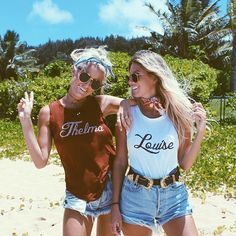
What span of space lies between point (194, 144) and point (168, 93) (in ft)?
1.23

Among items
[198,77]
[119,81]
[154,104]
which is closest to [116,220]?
[154,104]

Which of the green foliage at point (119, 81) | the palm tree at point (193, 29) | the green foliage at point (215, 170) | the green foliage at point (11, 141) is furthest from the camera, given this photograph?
the palm tree at point (193, 29)

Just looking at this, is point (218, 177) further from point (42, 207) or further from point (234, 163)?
point (42, 207)

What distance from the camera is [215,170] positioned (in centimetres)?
914

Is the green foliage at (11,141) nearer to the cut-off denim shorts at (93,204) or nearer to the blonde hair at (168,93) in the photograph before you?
the cut-off denim shorts at (93,204)

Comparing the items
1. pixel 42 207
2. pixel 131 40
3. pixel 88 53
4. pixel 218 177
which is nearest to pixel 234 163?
pixel 218 177

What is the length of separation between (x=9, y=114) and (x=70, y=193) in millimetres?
19001

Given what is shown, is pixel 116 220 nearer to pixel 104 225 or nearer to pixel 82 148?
pixel 104 225

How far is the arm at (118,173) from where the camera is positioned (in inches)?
124

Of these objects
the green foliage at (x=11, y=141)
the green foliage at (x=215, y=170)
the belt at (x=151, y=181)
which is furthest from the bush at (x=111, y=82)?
the belt at (x=151, y=181)

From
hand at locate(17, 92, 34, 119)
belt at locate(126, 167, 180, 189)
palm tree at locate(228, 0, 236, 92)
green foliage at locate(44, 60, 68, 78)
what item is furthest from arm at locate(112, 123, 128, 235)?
palm tree at locate(228, 0, 236, 92)

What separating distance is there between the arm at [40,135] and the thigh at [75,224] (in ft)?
1.24

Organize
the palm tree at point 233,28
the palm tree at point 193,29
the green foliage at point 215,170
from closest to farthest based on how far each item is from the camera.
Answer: the green foliage at point 215,170
the palm tree at point 233,28
the palm tree at point 193,29

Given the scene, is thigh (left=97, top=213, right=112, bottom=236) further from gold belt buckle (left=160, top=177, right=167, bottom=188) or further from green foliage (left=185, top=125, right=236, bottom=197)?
green foliage (left=185, top=125, right=236, bottom=197)
